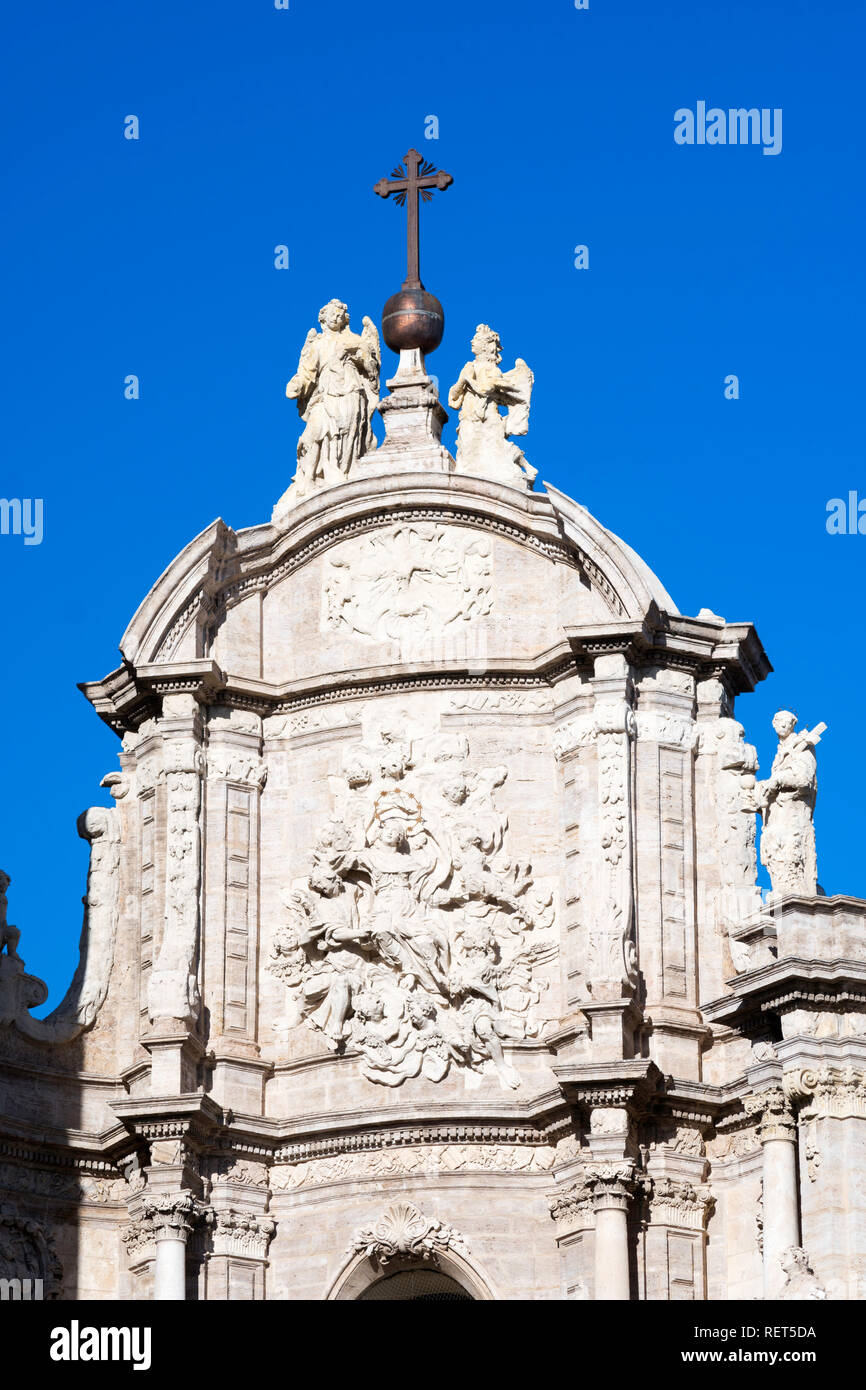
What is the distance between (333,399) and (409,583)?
184 cm

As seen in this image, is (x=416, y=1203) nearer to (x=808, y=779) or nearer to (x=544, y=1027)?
(x=544, y=1027)

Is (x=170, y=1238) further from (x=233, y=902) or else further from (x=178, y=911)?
(x=233, y=902)

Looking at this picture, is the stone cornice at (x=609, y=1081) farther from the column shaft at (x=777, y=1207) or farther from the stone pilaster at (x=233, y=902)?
the stone pilaster at (x=233, y=902)

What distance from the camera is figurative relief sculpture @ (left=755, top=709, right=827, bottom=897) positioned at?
30891 mm

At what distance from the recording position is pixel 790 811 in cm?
3105

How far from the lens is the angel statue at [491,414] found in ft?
111

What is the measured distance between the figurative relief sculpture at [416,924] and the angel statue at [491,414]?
247cm

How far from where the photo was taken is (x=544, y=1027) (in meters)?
32.1

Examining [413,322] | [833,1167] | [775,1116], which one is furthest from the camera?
[413,322]

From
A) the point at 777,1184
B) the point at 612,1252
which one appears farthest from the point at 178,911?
the point at 777,1184

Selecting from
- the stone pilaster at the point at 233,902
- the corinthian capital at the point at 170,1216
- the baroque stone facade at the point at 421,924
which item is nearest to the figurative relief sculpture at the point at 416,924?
the baroque stone facade at the point at 421,924
